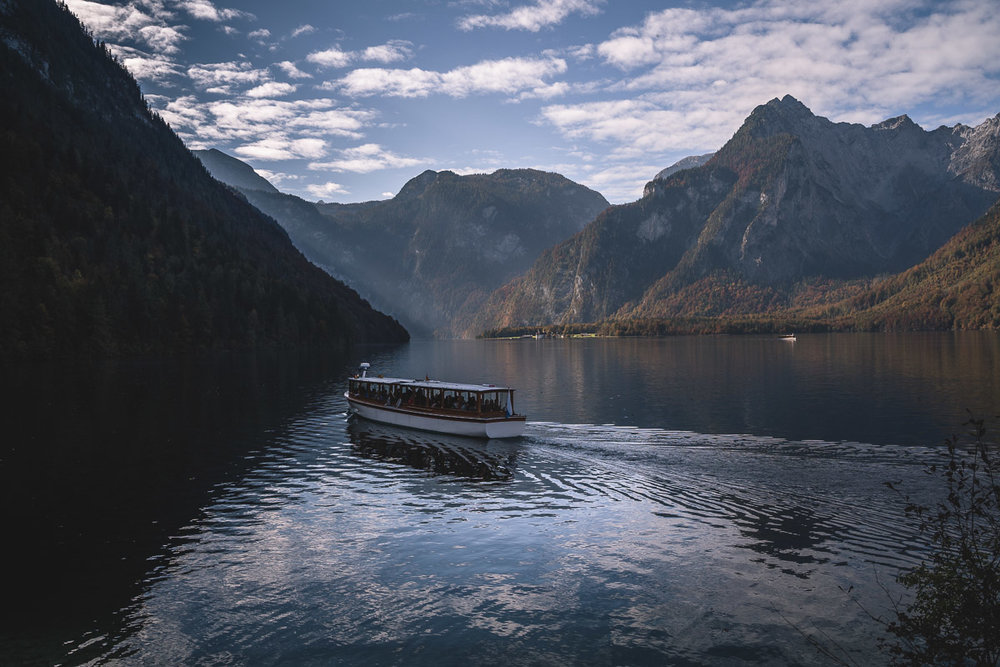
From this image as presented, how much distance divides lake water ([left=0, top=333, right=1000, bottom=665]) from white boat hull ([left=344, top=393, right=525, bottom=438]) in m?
1.27

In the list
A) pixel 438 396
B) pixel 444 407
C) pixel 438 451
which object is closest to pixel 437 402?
pixel 438 396

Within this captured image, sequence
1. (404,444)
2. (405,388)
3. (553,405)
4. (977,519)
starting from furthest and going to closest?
(553,405) < (405,388) < (404,444) < (977,519)

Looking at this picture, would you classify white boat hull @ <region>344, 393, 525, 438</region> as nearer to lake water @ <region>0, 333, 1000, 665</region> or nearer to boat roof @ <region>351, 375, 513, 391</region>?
lake water @ <region>0, 333, 1000, 665</region>

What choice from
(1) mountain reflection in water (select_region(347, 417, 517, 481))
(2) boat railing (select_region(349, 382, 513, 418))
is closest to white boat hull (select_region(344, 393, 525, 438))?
(2) boat railing (select_region(349, 382, 513, 418))

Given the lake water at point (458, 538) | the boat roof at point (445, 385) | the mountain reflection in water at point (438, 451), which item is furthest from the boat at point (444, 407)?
the lake water at point (458, 538)

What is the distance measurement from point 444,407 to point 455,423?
2.66 meters

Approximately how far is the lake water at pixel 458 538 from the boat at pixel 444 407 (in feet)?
5.73

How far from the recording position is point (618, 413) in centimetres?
7319

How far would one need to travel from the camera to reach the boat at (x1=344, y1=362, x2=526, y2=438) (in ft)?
191

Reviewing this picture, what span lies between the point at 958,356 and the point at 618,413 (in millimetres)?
116965

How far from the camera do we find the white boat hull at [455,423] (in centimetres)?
5778

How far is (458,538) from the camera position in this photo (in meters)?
31.2

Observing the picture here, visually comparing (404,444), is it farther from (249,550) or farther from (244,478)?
(249,550)

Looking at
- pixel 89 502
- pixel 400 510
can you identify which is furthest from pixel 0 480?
pixel 400 510
